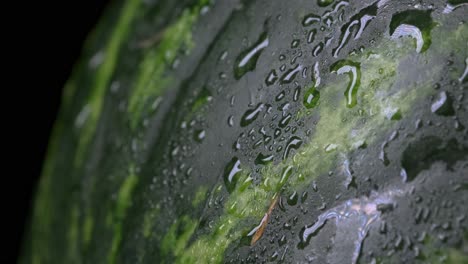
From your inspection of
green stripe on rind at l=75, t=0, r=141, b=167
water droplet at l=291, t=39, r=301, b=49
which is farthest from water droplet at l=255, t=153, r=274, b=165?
green stripe on rind at l=75, t=0, r=141, b=167

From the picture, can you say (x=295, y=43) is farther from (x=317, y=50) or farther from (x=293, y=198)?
(x=293, y=198)

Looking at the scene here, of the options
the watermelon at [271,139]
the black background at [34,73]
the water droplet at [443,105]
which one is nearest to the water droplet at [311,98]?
the watermelon at [271,139]

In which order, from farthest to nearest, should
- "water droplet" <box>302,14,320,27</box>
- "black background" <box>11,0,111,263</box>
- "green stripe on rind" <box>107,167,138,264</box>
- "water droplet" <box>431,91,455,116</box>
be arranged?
"black background" <box>11,0,111,263</box> → "green stripe on rind" <box>107,167,138,264</box> → "water droplet" <box>302,14,320,27</box> → "water droplet" <box>431,91,455,116</box>

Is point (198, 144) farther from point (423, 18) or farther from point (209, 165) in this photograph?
point (423, 18)

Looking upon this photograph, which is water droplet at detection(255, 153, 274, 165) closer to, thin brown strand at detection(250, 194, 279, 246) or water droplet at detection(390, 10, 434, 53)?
thin brown strand at detection(250, 194, 279, 246)

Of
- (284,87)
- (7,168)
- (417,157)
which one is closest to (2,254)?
(7,168)

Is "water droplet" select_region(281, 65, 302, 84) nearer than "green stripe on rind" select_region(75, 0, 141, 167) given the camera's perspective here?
Yes

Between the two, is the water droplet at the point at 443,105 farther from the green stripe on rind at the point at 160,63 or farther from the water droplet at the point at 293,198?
the green stripe on rind at the point at 160,63
